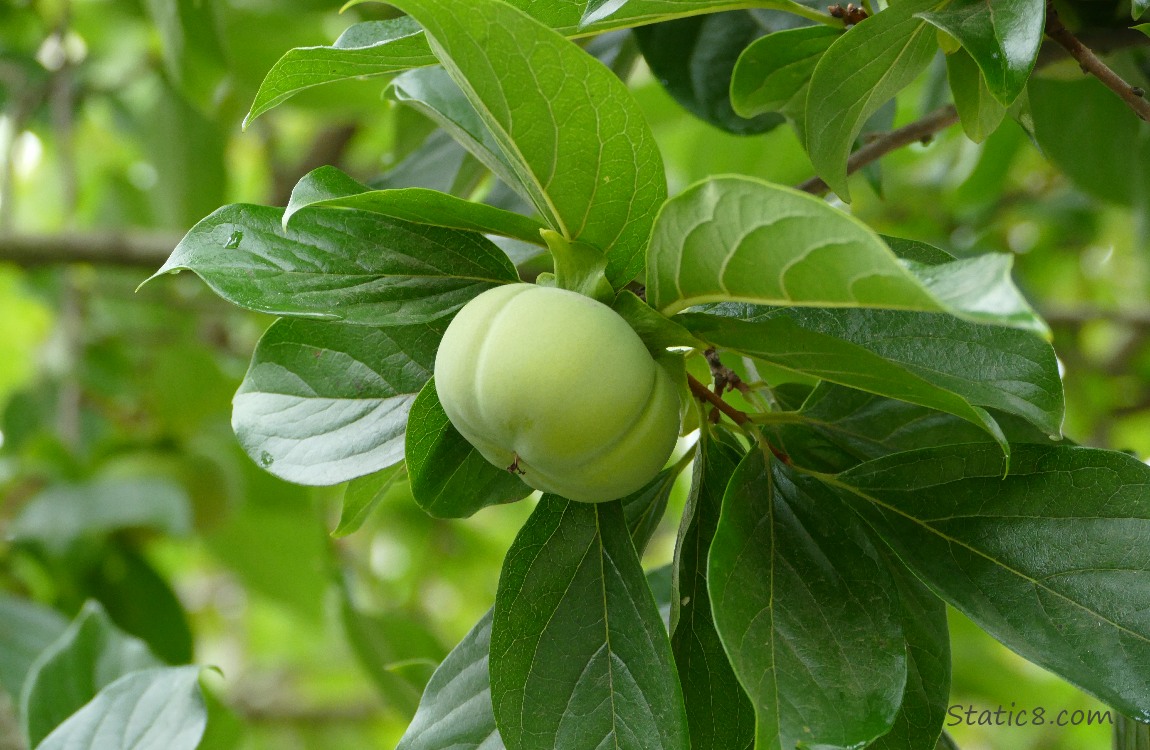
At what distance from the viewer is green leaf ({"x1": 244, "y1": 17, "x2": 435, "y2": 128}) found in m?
0.60

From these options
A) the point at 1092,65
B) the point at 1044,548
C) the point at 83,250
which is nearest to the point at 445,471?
the point at 1044,548

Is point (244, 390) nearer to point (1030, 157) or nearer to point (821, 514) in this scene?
point (821, 514)

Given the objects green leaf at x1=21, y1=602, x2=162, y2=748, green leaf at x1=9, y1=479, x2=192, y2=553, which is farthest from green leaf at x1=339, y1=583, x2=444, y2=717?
green leaf at x1=9, y1=479, x2=192, y2=553

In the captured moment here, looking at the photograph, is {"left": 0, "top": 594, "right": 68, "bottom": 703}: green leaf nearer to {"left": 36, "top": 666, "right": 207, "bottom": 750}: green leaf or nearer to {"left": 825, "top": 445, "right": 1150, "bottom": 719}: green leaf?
{"left": 36, "top": 666, "right": 207, "bottom": 750}: green leaf

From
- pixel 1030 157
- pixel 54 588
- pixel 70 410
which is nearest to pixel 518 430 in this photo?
pixel 54 588

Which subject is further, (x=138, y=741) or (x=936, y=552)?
(x=138, y=741)

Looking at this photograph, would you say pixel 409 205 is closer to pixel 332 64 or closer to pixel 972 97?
pixel 332 64

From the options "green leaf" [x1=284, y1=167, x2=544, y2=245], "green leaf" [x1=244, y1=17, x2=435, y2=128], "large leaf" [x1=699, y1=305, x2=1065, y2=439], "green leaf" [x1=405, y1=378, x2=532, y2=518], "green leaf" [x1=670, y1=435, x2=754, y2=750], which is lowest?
"green leaf" [x1=670, y1=435, x2=754, y2=750]

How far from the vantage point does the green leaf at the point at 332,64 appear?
0.60 meters

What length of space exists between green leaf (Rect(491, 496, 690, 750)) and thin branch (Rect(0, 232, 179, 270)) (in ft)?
3.97

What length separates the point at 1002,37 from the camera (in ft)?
1.94

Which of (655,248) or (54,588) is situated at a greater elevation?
(655,248)

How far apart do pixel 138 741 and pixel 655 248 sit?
23.5 inches

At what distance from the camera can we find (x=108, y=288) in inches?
91.0
